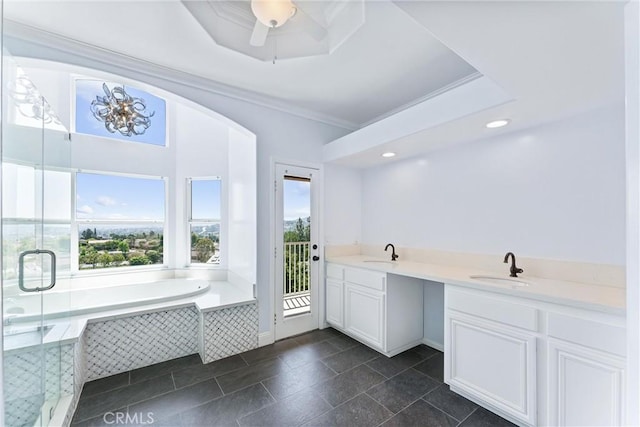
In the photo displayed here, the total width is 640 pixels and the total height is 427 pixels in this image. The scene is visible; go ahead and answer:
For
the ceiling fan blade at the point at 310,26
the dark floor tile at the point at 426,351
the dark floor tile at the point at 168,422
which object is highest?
the ceiling fan blade at the point at 310,26

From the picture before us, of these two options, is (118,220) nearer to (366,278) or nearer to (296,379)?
(296,379)

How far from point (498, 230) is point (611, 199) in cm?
73

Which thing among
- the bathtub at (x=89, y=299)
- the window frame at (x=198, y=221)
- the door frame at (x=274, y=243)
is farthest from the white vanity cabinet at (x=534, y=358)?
the window frame at (x=198, y=221)

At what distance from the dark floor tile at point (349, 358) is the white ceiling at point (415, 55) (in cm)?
214

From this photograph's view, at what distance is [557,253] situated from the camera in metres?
2.01

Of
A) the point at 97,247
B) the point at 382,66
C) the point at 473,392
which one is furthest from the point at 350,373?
the point at 97,247

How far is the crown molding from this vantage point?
1812 mm

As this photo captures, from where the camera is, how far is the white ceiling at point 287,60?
167 cm

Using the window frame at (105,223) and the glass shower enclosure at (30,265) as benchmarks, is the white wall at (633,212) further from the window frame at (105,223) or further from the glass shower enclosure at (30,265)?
the window frame at (105,223)

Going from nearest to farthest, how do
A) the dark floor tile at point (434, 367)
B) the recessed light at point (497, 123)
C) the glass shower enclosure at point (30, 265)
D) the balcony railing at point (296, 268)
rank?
1. the glass shower enclosure at point (30, 265)
2. the recessed light at point (497, 123)
3. the dark floor tile at point (434, 367)
4. the balcony railing at point (296, 268)

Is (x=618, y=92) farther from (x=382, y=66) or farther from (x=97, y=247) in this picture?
(x=97, y=247)

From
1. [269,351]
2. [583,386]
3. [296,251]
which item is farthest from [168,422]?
[583,386]

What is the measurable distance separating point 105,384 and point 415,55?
3.75m

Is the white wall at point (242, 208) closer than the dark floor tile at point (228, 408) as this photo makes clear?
No
